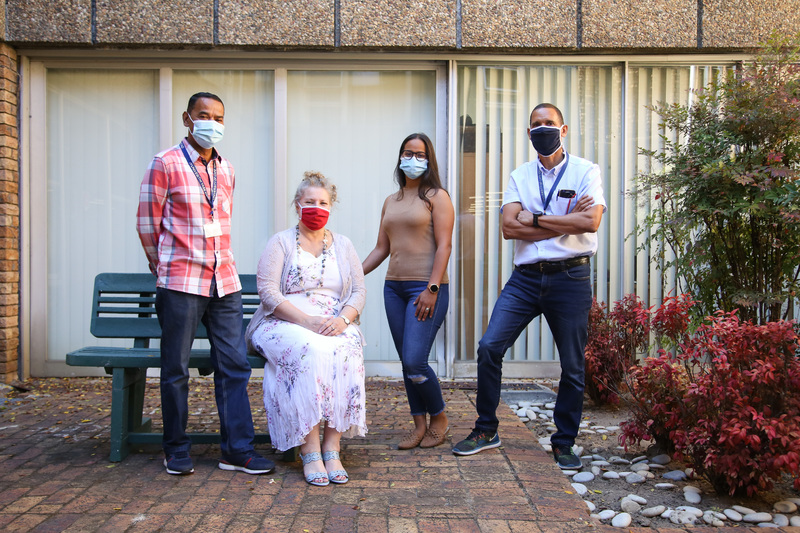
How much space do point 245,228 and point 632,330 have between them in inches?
145

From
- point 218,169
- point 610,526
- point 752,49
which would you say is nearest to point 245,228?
point 218,169

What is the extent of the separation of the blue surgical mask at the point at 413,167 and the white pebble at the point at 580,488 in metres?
2.01

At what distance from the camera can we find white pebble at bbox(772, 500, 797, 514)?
11.3 feet

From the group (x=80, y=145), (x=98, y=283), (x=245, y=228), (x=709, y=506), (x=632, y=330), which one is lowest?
(x=709, y=506)

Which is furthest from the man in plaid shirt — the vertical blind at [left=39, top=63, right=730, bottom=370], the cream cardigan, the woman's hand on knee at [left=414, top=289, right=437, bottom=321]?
the vertical blind at [left=39, top=63, right=730, bottom=370]

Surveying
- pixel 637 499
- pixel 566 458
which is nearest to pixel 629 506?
pixel 637 499

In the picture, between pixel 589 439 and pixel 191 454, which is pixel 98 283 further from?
pixel 589 439

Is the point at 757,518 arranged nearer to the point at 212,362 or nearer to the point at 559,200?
the point at 559,200

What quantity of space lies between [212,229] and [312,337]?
0.81 m

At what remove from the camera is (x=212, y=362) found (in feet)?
12.8

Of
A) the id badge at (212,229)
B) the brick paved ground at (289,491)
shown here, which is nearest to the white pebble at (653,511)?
the brick paved ground at (289,491)

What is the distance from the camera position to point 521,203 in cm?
410

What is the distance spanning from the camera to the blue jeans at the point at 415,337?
406 centimetres

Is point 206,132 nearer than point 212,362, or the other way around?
point 206,132
